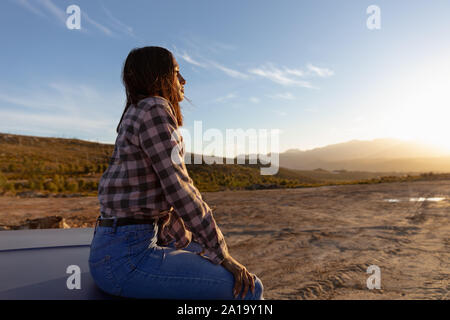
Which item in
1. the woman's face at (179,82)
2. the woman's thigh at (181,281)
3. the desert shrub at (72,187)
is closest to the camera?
the woman's thigh at (181,281)

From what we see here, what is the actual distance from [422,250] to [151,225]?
4383 millimetres

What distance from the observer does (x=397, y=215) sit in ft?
23.6

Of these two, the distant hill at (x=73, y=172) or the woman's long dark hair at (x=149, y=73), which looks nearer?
the woman's long dark hair at (x=149, y=73)

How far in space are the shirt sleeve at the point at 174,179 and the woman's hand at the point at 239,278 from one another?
33 millimetres

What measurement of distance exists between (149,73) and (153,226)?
1.90 feet

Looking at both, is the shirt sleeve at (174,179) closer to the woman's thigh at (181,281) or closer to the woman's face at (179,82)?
the woman's thigh at (181,281)

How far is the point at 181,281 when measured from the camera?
1090mm

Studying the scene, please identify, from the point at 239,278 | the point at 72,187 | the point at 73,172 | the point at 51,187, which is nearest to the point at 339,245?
the point at 239,278

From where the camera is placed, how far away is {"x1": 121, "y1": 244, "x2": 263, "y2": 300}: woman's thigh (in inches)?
42.9

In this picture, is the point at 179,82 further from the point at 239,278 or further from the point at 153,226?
the point at 239,278

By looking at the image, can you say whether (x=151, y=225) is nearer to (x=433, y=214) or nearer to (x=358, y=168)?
(x=433, y=214)

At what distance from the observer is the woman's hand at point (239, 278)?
110 cm

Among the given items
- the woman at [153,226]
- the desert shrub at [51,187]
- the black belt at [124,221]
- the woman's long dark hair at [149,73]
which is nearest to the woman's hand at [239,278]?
the woman at [153,226]

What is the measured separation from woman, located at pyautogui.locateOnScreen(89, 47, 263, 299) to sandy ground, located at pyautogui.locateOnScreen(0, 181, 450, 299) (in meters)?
2.06
